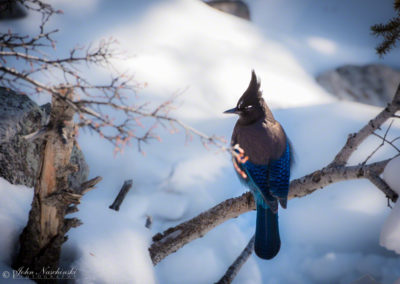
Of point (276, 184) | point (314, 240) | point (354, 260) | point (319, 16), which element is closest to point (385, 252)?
point (354, 260)

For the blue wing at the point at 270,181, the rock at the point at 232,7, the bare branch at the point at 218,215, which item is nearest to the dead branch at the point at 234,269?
the bare branch at the point at 218,215

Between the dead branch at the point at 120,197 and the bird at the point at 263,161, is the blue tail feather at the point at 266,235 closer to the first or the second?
the bird at the point at 263,161

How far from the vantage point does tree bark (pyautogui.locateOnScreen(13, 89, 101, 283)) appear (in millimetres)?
1073

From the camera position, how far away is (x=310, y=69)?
3.81m

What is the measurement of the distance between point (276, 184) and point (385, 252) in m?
1.49

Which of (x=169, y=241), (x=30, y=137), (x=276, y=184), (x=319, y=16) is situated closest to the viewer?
(x=30, y=137)

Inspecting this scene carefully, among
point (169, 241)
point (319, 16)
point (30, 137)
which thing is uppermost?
point (319, 16)

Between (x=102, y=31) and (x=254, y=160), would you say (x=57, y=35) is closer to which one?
(x=102, y=31)

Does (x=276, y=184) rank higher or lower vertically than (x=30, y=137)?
lower

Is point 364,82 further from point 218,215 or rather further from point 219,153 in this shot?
point 218,215

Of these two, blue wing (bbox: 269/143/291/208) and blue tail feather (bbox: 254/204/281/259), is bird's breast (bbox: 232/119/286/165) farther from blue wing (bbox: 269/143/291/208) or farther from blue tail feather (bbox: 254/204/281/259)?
blue tail feather (bbox: 254/204/281/259)

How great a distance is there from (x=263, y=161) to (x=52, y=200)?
0.78 meters

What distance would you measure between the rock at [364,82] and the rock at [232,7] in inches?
44.4

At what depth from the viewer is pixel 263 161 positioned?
150 centimetres
